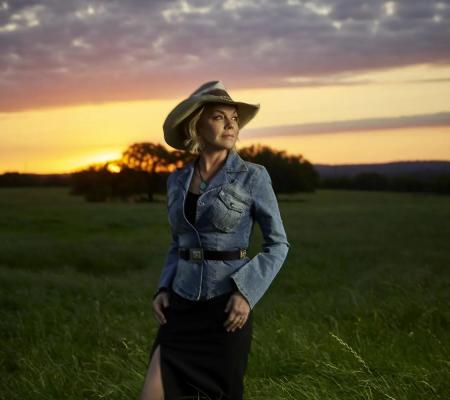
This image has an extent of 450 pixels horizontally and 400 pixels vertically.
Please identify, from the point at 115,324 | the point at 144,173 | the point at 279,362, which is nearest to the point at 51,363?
the point at 115,324

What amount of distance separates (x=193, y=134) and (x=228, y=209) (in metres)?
0.46

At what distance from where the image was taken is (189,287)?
3.73 metres

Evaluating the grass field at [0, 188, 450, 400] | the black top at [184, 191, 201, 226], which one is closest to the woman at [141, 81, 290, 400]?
the black top at [184, 191, 201, 226]

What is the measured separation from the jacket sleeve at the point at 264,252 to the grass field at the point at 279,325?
2.48ft

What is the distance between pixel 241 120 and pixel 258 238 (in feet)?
64.2

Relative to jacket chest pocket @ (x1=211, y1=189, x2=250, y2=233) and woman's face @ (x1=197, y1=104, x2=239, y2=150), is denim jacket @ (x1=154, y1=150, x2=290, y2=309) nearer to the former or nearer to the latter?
jacket chest pocket @ (x1=211, y1=189, x2=250, y2=233)

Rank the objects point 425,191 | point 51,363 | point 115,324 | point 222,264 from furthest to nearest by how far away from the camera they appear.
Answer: point 425,191 → point 115,324 → point 51,363 → point 222,264

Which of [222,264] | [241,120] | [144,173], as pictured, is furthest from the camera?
[144,173]

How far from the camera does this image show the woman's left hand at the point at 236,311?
3.60 metres

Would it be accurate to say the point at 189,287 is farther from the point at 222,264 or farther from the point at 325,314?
the point at 325,314

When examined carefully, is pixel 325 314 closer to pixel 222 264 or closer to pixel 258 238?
pixel 222 264

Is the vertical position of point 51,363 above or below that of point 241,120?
below

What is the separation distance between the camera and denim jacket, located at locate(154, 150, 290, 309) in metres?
3.65

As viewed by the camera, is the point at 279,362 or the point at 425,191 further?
the point at 425,191
